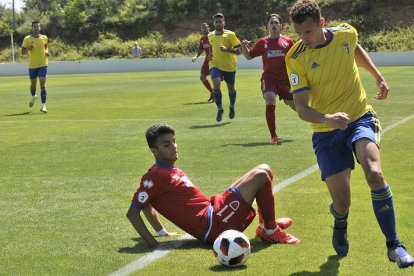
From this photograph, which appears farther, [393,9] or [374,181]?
[393,9]

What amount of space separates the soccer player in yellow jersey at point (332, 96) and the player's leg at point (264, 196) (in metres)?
0.50

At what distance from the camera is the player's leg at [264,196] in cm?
649

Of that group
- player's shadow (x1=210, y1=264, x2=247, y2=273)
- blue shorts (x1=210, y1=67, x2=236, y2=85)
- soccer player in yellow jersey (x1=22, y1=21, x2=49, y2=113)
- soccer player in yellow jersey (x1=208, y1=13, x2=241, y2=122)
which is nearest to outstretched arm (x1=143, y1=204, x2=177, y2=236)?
player's shadow (x1=210, y1=264, x2=247, y2=273)

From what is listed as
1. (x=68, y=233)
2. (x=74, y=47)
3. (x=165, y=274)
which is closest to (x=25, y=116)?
(x=68, y=233)

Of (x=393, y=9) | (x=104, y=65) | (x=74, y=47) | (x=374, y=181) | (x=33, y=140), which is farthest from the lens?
(x=74, y=47)

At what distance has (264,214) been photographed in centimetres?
658

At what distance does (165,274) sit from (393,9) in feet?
196

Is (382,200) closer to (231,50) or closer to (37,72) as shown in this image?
(231,50)

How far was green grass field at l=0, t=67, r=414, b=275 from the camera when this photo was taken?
615cm

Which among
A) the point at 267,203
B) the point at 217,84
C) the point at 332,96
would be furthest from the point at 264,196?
the point at 217,84

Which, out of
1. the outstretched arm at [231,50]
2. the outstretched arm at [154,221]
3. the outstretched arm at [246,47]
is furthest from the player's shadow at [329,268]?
the outstretched arm at [231,50]

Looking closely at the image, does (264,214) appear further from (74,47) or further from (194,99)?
(74,47)

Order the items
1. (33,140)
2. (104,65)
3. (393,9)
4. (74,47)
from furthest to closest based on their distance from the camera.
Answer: (74,47)
(393,9)
(104,65)
(33,140)

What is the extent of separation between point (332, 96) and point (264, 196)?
101cm
